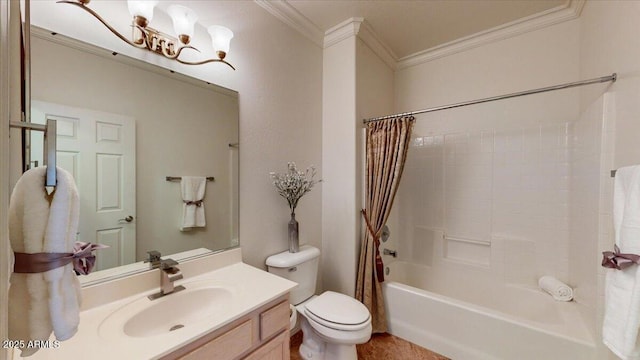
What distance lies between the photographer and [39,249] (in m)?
0.42

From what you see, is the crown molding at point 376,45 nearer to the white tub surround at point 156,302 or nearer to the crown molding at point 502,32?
the crown molding at point 502,32

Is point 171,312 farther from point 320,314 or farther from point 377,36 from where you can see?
point 377,36

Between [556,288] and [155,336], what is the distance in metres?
2.46

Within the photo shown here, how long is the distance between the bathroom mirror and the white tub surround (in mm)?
75

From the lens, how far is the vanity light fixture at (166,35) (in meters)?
1.08

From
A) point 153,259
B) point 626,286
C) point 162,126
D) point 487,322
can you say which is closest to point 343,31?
point 162,126

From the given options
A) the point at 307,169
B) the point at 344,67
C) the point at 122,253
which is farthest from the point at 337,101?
the point at 122,253

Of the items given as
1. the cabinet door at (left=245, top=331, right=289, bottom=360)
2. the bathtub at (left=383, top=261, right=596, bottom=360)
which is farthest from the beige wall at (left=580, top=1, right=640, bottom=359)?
the cabinet door at (left=245, top=331, right=289, bottom=360)

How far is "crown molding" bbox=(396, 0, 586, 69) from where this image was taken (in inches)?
72.8

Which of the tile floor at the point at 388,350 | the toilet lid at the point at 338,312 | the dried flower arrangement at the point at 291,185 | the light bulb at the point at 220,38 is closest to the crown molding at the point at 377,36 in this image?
the light bulb at the point at 220,38

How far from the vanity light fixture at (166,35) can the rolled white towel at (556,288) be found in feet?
8.93

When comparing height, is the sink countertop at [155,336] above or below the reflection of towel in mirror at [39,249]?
below

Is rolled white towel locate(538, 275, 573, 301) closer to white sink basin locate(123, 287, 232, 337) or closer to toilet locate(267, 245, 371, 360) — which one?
toilet locate(267, 245, 371, 360)

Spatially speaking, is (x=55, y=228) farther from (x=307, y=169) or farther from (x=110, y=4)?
(x=307, y=169)
